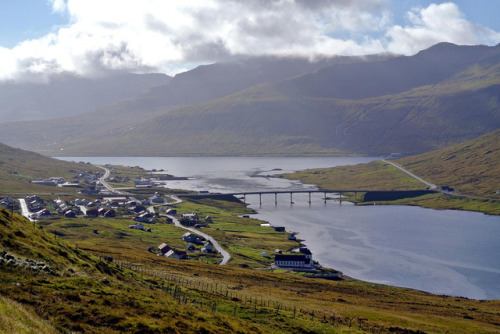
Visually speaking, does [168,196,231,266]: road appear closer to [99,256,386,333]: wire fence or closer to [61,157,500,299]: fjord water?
[61,157,500,299]: fjord water

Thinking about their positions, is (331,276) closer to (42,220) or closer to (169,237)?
(169,237)

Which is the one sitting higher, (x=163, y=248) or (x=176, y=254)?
(x=163, y=248)

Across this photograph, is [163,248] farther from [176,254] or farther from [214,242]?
[214,242]

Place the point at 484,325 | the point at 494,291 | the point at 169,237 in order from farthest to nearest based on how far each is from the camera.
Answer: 1. the point at 169,237
2. the point at 494,291
3. the point at 484,325

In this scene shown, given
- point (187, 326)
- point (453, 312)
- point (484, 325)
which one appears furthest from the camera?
point (453, 312)

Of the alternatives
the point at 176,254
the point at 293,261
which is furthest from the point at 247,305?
the point at 293,261

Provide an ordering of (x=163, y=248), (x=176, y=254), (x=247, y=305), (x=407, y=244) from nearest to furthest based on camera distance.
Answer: (x=247, y=305), (x=176, y=254), (x=163, y=248), (x=407, y=244)

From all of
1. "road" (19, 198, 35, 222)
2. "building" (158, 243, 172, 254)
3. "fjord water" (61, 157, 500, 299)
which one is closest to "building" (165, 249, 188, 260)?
"building" (158, 243, 172, 254)

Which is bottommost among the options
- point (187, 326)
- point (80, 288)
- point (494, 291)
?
point (494, 291)

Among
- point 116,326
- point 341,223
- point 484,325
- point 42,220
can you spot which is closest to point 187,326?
point 116,326
